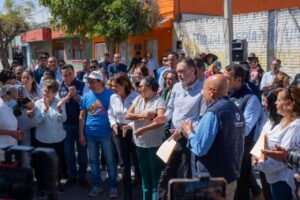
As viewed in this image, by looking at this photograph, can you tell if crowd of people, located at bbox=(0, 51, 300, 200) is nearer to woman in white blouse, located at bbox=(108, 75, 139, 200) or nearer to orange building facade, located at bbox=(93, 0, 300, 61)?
woman in white blouse, located at bbox=(108, 75, 139, 200)

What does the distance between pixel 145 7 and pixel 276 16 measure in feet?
18.7

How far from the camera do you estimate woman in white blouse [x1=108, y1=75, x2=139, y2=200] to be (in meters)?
5.34

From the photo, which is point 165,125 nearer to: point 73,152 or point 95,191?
point 95,191

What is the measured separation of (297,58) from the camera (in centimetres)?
1215

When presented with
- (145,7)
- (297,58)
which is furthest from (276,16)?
(145,7)

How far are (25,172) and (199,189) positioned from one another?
0.79m

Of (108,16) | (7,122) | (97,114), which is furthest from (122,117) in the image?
(108,16)

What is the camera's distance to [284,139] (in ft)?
11.5

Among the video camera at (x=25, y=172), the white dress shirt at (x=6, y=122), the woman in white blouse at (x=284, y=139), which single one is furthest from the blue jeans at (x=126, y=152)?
the video camera at (x=25, y=172)

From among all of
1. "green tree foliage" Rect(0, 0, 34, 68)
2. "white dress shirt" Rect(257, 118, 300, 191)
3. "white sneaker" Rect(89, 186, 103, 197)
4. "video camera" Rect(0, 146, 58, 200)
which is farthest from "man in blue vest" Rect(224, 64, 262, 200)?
"green tree foliage" Rect(0, 0, 34, 68)

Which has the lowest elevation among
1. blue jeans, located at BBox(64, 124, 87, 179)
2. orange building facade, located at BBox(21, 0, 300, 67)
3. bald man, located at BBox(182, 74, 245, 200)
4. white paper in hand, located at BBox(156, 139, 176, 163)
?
blue jeans, located at BBox(64, 124, 87, 179)

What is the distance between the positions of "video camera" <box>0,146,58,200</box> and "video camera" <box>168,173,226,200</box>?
551mm

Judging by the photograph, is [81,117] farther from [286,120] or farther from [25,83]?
[286,120]

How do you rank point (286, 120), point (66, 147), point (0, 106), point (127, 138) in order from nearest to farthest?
point (286, 120) → point (0, 106) → point (127, 138) → point (66, 147)
